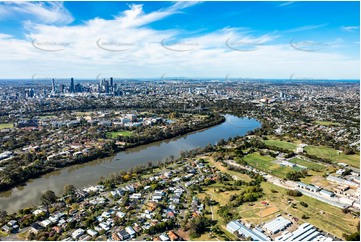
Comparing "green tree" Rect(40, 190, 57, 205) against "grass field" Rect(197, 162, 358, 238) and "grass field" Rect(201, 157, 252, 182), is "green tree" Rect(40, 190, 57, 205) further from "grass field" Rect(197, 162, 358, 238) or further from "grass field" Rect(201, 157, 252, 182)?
"grass field" Rect(201, 157, 252, 182)

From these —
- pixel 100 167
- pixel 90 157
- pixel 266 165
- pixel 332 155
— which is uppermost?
pixel 332 155

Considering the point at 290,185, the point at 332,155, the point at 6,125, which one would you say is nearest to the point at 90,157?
the point at 290,185

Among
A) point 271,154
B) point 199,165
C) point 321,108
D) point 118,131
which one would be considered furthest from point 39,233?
point 321,108

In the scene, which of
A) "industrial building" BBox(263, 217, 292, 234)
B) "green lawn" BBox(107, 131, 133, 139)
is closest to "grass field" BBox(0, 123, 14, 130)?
"green lawn" BBox(107, 131, 133, 139)

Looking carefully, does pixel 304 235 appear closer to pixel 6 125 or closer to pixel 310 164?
pixel 310 164

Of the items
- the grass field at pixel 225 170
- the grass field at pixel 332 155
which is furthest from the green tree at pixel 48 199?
the grass field at pixel 332 155
